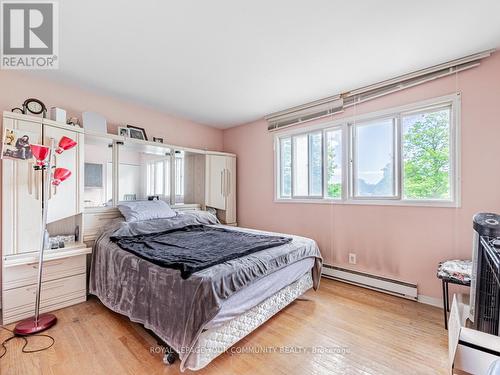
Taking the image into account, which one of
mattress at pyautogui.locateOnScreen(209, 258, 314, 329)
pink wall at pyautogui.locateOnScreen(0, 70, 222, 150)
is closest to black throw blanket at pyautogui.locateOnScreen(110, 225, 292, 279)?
mattress at pyautogui.locateOnScreen(209, 258, 314, 329)

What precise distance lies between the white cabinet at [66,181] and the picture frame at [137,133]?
2.25 feet

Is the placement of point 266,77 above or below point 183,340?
above

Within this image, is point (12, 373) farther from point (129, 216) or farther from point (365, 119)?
point (365, 119)

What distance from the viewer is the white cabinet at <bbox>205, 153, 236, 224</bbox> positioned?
3875 mm

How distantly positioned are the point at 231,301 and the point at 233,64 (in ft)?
6.95

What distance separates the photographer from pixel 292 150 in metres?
3.63

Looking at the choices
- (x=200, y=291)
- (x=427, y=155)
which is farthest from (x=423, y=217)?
(x=200, y=291)

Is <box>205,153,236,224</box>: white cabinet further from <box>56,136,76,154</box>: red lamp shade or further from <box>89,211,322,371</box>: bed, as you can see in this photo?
<box>56,136,76,154</box>: red lamp shade

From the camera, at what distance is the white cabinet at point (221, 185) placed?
3.88 metres

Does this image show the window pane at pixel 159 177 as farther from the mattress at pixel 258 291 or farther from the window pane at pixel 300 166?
the mattress at pixel 258 291

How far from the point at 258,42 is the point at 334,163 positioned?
1873mm

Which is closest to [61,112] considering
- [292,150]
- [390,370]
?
[292,150]

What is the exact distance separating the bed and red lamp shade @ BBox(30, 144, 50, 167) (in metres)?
0.92

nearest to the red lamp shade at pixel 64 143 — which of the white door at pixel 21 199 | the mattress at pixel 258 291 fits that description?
the white door at pixel 21 199
